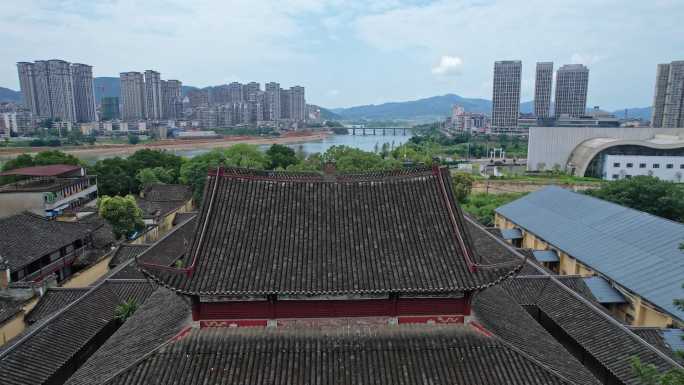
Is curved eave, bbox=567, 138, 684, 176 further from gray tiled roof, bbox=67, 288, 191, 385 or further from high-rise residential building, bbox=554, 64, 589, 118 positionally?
high-rise residential building, bbox=554, 64, 589, 118

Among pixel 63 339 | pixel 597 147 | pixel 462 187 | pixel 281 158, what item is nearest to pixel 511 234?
pixel 462 187

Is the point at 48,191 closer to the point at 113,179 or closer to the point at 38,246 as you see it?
the point at 38,246

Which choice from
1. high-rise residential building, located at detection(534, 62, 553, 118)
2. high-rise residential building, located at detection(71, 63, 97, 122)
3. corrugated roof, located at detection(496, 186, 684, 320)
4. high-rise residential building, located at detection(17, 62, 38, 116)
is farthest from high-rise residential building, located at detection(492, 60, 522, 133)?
high-rise residential building, located at detection(17, 62, 38, 116)

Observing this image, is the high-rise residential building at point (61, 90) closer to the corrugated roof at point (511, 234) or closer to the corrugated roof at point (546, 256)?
the corrugated roof at point (511, 234)

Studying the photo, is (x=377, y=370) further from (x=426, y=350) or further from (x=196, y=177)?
(x=196, y=177)

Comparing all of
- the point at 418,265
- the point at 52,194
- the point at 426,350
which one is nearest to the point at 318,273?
the point at 418,265

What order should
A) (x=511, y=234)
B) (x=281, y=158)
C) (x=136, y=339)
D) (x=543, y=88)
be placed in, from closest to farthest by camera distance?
(x=136, y=339) → (x=511, y=234) → (x=281, y=158) → (x=543, y=88)

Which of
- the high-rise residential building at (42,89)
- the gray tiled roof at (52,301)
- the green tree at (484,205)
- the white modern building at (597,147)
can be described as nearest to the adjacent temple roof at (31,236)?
the gray tiled roof at (52,301)
